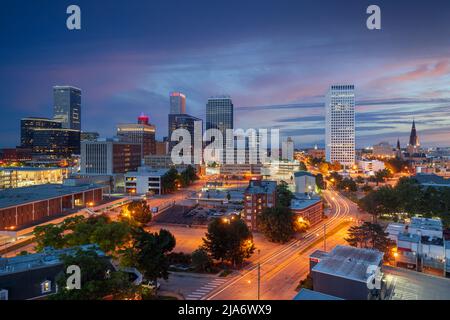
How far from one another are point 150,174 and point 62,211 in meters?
27.6

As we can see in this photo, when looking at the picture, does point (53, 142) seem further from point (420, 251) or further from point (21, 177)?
point (420, 251)

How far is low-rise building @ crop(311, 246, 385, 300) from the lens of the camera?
63.2ft

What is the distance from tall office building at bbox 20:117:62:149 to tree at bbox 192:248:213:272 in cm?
16736

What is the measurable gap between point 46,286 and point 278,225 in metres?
23.2

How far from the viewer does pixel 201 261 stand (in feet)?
86.9

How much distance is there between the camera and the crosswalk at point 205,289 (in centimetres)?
2220

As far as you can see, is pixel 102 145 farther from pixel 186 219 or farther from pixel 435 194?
pixel 435 194

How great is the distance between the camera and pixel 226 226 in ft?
90.8

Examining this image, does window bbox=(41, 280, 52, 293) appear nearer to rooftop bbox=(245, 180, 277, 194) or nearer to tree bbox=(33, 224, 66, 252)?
tree bbox=(33, 224, 66, 252)

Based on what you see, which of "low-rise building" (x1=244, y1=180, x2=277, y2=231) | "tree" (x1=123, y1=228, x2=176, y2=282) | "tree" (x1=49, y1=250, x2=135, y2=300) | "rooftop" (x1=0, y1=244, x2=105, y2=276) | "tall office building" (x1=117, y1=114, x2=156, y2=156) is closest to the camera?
"tree" (x1=49, y1=250, x2=135, y2=300)

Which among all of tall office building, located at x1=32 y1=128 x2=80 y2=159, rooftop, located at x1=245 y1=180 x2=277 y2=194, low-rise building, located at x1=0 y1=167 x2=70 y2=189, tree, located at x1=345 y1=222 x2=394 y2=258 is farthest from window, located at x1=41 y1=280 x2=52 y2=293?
tall office building, located at x1=32 y1=128 x2=80 y2=159

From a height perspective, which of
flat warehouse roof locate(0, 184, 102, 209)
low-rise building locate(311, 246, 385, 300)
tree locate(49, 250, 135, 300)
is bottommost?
low-rise building locate(311, 246, 385, 300)

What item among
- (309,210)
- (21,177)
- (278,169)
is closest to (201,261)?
(309,210)

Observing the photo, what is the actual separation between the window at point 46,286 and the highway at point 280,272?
31.6ft
